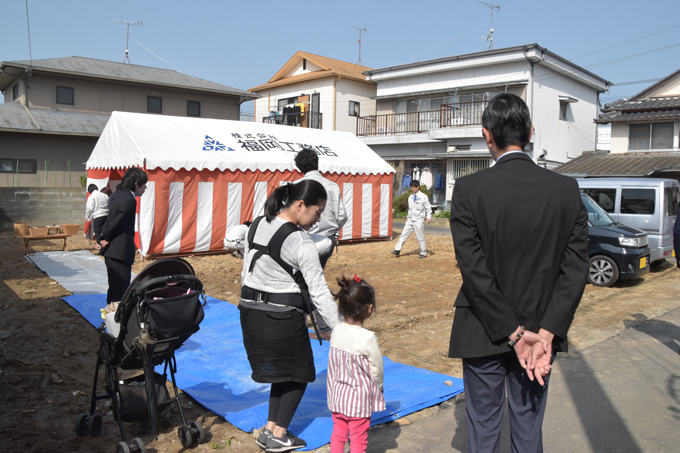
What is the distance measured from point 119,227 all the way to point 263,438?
10.1 feet

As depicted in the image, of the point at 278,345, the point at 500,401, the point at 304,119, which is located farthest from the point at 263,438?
the point at 304,119

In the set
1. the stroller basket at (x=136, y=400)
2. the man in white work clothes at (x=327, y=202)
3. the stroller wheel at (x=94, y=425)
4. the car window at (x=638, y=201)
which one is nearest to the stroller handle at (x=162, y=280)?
the stroller basket at (x=136, y=400)

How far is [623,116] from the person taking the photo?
1939cm

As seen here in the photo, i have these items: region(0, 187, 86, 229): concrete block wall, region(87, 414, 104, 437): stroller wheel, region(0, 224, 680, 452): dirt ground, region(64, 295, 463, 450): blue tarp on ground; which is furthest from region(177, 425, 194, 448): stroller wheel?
region(0, 187, 86, 229): concrete block wall

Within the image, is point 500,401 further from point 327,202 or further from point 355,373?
point 327,202

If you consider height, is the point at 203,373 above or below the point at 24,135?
below

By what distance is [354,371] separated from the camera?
9.06 ft

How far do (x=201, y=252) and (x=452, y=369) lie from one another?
26.8 feet

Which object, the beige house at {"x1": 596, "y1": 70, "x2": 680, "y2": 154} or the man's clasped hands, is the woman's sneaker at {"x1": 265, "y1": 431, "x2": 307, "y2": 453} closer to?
the man's clasped hands

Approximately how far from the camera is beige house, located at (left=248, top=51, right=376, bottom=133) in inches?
1051

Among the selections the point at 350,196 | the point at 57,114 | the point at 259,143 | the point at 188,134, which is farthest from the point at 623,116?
the point at 57,114

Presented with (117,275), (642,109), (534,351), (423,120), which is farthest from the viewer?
(423,120)

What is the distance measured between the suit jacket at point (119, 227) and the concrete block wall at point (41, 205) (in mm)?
13514

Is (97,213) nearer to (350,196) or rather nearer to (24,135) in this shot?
(350,196)
